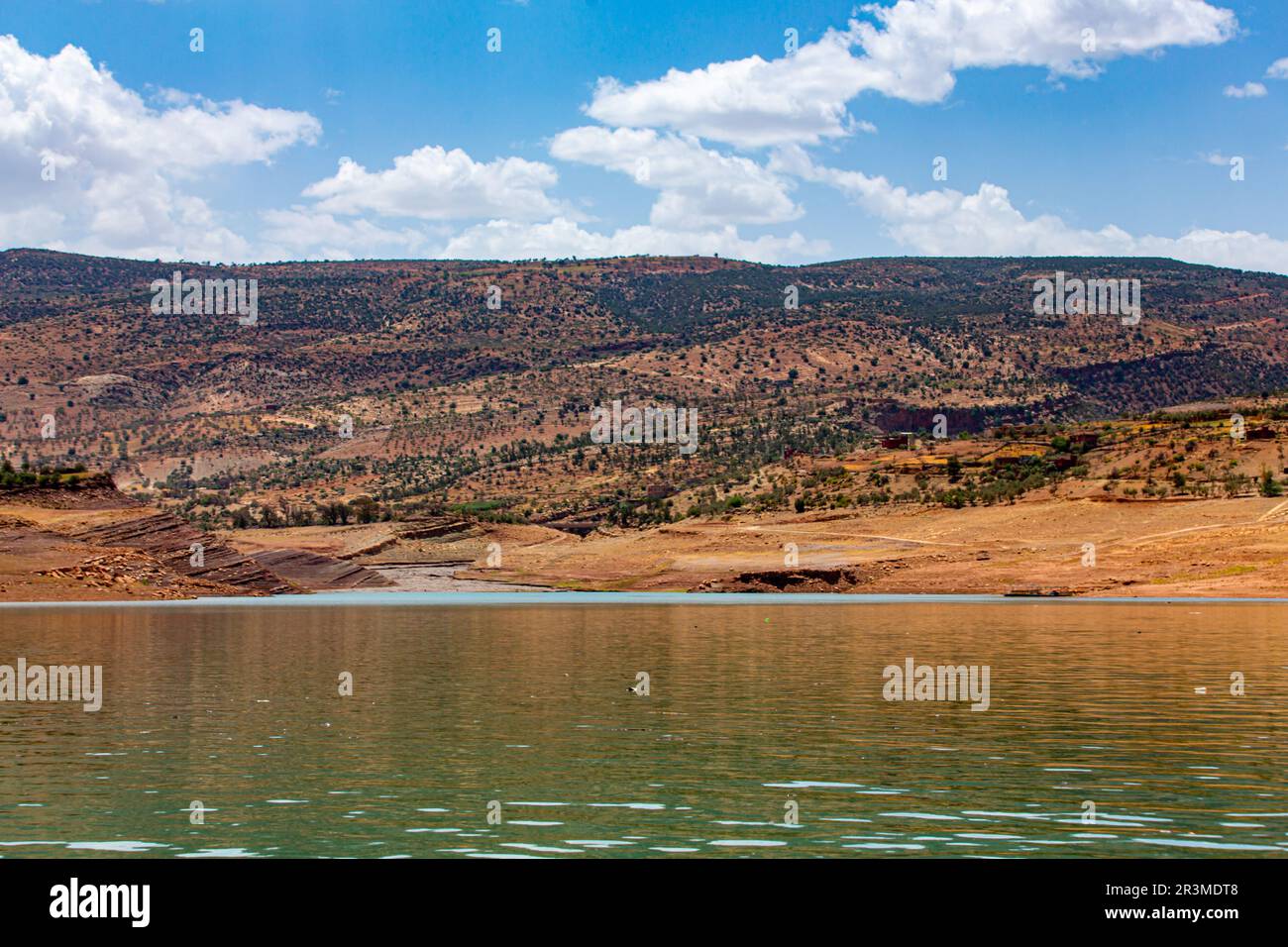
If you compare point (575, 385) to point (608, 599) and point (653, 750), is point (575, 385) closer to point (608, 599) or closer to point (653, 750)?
point (608, 599)

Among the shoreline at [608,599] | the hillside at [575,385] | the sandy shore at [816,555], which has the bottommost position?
the shoreline at [608,599]

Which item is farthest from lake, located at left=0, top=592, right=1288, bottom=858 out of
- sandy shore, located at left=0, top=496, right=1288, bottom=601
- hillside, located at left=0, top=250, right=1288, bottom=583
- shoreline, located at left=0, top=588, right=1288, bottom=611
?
hillside, located at left=0, top=250, right=1288, bottom=583

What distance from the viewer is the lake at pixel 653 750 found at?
562 inches

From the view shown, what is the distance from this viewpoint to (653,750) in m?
19.7

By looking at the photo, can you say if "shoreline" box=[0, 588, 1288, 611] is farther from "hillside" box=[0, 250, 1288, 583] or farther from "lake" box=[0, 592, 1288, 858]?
"lake" box=[0, 592, 1288, 858]

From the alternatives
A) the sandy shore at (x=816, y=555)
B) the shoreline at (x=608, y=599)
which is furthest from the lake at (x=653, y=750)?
the sandy shore at (x=816, y=555)

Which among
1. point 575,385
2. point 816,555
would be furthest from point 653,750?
point 575,385

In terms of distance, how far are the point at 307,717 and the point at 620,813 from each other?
9.54 meters

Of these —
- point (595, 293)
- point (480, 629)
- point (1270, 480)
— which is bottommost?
point (480, 629)

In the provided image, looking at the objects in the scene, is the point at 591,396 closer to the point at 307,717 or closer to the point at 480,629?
the point at 480,629

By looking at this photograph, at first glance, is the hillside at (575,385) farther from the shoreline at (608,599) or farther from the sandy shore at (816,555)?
the shoreline at (608,599)

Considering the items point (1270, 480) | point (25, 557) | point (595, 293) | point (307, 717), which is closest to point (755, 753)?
point (307, 717)
